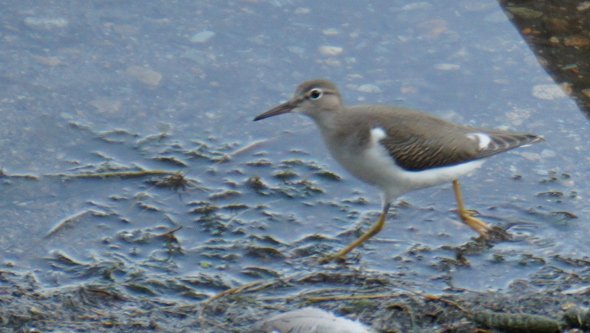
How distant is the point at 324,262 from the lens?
6383 millimetres

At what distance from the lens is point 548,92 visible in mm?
8172

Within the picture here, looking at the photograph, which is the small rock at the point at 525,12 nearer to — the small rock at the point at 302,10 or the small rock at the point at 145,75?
the small rock at the point at 302,10

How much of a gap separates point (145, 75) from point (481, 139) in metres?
2.77

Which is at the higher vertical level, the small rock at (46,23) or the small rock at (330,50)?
the small rock at (46,23)

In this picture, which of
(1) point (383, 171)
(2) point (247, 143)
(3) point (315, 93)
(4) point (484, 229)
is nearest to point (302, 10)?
(2) point (247, 143)

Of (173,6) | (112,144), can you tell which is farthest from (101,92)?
(173,6)

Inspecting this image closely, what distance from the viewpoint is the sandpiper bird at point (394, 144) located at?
21.2ft

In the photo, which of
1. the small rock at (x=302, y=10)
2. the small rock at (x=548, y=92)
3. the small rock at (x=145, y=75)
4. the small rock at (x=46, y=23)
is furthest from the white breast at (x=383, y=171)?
the small rock at (x=46, y=23)

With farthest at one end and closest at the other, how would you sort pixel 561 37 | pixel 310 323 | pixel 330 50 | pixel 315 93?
pixel 561 37, pixel 330 50, pixel 315 93, pixel 310 323

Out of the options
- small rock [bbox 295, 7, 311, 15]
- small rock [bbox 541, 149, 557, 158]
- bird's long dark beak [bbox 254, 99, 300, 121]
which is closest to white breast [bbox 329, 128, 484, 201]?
bird's long dark beak [bbox 254, 99, 300, 121]

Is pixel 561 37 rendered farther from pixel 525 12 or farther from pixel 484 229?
pixel 484 229

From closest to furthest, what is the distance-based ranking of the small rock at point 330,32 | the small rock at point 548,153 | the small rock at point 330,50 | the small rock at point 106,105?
the small rock at point 548,153
the small rock at point 106,105
the small rock at point 330,50
the small rock at point 330,32

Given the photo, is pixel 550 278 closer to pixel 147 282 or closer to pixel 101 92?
pixel 147 282

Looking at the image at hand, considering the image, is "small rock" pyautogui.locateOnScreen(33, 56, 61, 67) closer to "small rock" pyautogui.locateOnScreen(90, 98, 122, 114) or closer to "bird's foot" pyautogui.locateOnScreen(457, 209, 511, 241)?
"small rock" pyautogui.locateOnScreen(90, 98, 122, 114)
